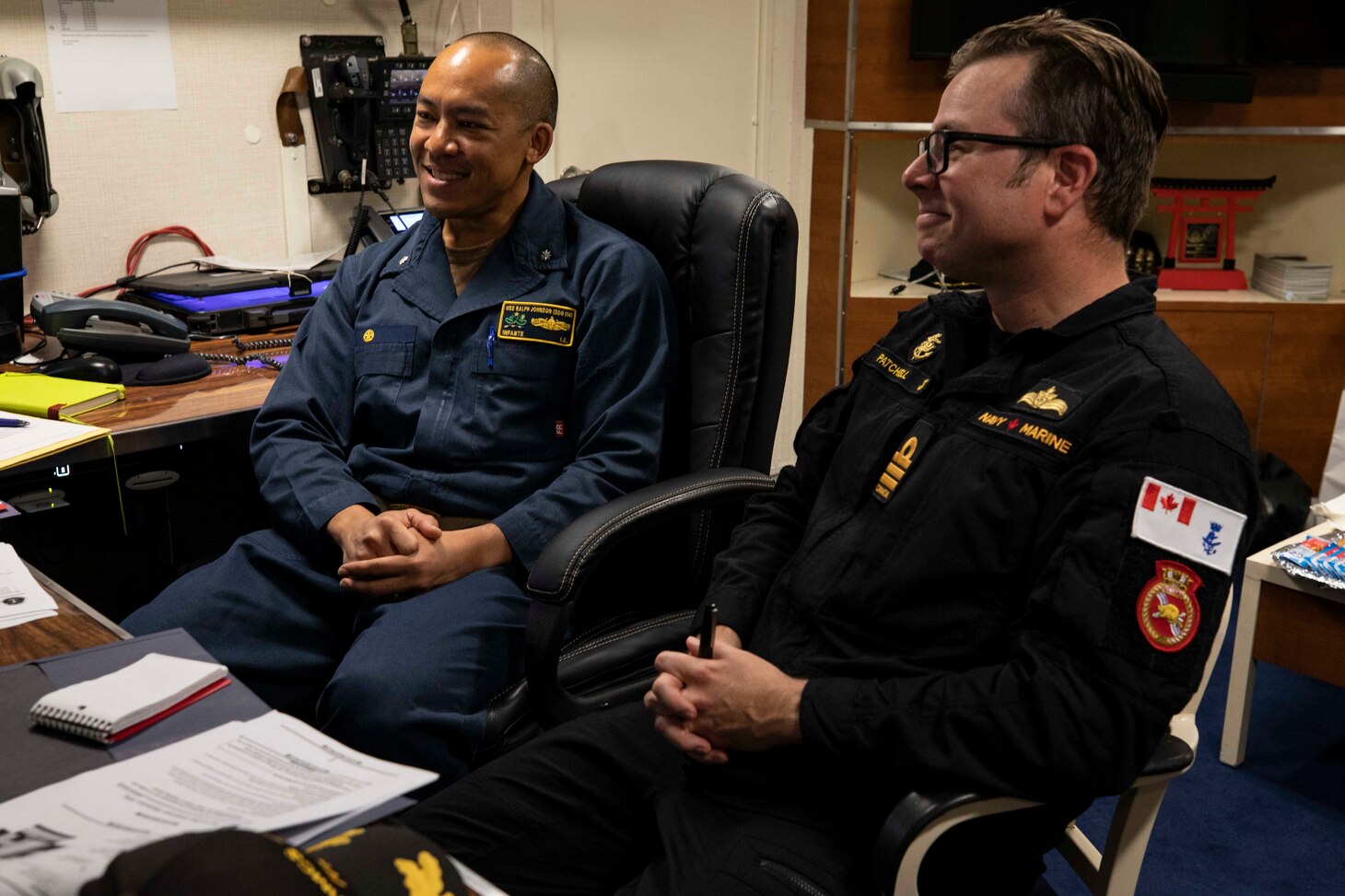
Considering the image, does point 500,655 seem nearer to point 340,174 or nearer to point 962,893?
point 962,893

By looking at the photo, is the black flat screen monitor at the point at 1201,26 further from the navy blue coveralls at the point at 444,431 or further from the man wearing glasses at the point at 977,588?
the man wearing glasses at the point at 977,588

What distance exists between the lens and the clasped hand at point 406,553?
1669 millimetres

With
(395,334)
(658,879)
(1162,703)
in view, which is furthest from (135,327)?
(1162,703)

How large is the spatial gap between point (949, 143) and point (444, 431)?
87 cm

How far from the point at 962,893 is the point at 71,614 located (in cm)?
93

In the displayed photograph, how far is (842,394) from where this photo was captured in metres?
1.56

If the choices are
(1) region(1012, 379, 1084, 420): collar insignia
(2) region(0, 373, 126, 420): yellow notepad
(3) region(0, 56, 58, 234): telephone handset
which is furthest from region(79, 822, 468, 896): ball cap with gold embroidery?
(3) region(0, 56, 58, 234): telephone handset

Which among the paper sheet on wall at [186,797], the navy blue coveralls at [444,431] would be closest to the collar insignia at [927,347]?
the navy blue coveralls at [444,431]

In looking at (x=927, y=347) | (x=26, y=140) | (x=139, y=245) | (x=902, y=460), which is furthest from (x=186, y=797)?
(x=139, y=245)

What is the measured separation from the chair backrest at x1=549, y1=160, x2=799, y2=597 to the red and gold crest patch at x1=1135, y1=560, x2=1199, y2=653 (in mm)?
758

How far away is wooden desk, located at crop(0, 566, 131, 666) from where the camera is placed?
116cm

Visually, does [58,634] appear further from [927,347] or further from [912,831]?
[927,347]

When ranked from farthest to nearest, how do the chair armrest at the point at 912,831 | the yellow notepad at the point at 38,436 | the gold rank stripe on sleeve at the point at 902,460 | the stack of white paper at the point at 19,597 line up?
the yellow notepad at the point at 38,436 → the gold rank stripe on sleeve at the point at 902,460 → the stack of white paper at the point at 19,597 → the chair armrest at the point at 912,831

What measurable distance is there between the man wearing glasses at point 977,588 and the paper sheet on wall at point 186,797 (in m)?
0.41
